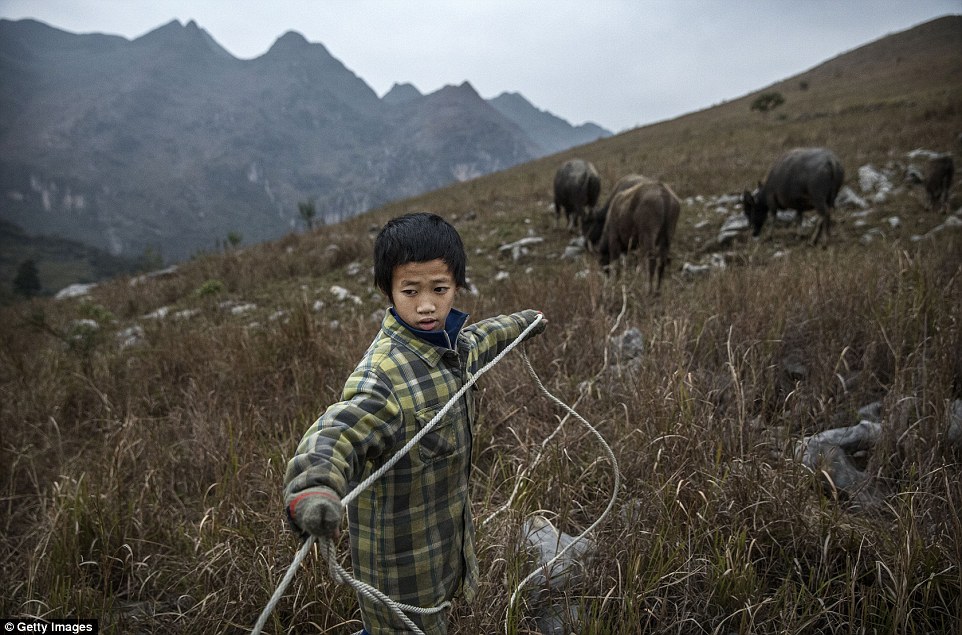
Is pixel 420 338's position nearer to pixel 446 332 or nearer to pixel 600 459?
pixel 446 332

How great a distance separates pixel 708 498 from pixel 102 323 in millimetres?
7490

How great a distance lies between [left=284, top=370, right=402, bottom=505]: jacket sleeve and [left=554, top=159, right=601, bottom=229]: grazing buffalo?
8926 millimetres

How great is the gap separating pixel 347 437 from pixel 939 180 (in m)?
9.91

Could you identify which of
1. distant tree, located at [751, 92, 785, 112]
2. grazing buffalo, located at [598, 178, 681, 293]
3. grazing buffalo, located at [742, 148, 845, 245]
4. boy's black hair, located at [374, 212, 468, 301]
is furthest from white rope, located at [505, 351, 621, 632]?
distant tree, located at [751, 92, 785, 112]

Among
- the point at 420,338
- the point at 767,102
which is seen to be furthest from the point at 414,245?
the point at 767,102

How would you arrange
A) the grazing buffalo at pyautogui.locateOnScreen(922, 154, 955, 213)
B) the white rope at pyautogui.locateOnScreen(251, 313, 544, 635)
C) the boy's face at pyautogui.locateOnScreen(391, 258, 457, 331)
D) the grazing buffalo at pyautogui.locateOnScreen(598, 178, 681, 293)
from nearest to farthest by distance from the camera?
the white rope at pyautogui.locateOnScreen(251, 313, 544, 635) < the boy's face at pyautogui.locateOnScreen(391, 258, 457, 331) < the grazing buffalo at pyautogui.locateOnScreen(598, 178, 681, 293) < the grazing buffalo at pyautogui.locateOnScreen(922, 154, 955, 213)

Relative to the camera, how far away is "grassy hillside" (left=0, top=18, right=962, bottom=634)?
1.65 m

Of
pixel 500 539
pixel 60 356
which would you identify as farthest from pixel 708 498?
pixel 60 356

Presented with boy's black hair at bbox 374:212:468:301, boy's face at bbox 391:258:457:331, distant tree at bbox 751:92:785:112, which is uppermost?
distant tree at bbox 751:92:785:112

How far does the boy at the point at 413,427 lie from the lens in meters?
1.19

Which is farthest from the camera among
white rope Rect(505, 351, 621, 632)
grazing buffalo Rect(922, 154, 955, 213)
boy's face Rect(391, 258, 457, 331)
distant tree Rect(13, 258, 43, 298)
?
distant tree Rect(13, 258, 43, 298)

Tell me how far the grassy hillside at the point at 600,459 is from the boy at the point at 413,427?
42 centimetres

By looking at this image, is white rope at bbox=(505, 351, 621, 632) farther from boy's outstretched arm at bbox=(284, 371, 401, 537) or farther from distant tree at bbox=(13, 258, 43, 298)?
distant tree at bbox=(13, 258, 43, 298)

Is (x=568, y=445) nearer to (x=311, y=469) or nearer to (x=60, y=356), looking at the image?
(x=311, y=469)
